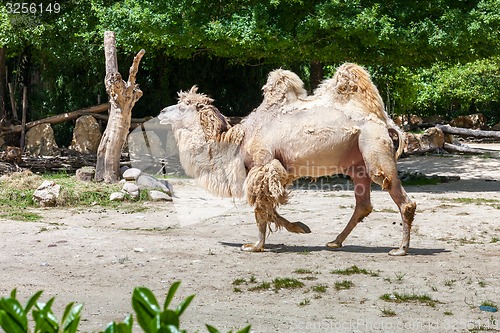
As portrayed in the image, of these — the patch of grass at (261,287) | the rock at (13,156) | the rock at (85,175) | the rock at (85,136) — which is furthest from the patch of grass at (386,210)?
the rock at (85,136)

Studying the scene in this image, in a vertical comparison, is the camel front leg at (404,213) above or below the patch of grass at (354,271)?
above

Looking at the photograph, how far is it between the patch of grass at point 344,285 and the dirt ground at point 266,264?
55 millimetres

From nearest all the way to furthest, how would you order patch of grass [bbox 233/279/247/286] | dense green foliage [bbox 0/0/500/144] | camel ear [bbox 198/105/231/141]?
patch of grass [bbox 233/279/247/286]
camel ear [bbox 198/105/231/141]
dense green foliage [bbox 0/0/500/144]

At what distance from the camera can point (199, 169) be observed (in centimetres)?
882

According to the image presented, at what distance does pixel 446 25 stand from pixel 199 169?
7180 millimetres

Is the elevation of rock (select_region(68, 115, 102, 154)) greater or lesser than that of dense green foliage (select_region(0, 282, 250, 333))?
greater

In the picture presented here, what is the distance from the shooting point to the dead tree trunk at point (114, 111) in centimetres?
1365

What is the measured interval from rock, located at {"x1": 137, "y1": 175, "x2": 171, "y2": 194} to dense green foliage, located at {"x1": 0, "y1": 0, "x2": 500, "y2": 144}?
318cm

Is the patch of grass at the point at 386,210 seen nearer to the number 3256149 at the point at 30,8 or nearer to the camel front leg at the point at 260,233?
the camel front leg at the point at 260,233

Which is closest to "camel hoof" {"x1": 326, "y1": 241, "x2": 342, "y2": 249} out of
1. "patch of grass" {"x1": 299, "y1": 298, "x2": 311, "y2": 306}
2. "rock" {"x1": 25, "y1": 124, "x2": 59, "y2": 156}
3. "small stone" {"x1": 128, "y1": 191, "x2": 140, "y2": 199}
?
"patch of grass" {"x1": 299, "y1": 298, "x2": 311, "y2": 306}

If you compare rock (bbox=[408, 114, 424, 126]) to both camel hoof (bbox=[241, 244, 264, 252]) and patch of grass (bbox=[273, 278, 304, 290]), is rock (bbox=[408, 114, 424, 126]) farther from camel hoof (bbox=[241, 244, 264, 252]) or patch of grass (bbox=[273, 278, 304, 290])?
patch of grass (bbox=[273, 278, 304, 290])

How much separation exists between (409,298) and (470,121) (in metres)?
23.8

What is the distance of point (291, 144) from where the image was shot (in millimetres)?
8453

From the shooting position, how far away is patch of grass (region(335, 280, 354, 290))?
668 cm
